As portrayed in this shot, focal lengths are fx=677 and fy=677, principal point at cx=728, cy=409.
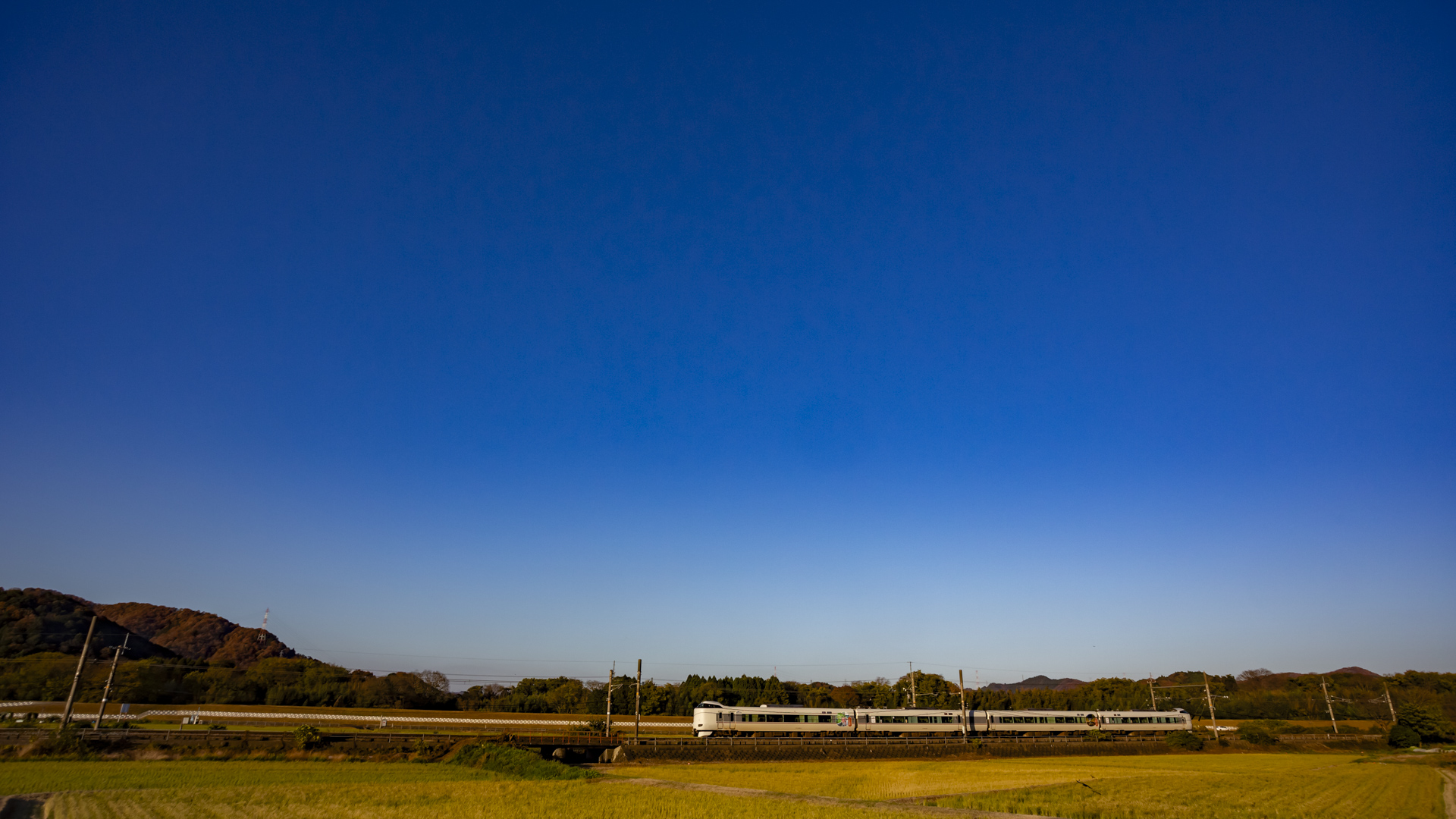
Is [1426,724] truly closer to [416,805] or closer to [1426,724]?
[1426,724]

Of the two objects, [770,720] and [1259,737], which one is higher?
[770,720]

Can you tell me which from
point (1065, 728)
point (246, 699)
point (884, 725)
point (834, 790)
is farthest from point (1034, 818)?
point (246, 699)

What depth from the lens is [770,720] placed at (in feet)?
196

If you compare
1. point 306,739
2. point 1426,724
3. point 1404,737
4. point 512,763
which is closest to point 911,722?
point 512,763

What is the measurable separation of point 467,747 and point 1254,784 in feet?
143

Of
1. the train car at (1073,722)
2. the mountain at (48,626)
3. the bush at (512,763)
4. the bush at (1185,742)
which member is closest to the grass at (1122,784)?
the bush at (512,763)

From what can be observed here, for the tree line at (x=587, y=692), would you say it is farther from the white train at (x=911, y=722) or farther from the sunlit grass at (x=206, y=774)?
the sunlit grass at (x=206, y=774)

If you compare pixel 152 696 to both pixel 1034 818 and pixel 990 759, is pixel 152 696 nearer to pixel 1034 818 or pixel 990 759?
pixel 990 759

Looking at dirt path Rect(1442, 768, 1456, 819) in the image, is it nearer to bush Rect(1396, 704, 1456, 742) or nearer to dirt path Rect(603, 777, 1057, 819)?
dirt path Rect(603, 777, 1057, 819)

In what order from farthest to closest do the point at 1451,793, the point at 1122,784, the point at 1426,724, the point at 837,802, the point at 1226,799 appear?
the point at 1426,724 → the point at 1122,784 → the point at 1451,793 → the point at 1226,799 → the point at 837,802

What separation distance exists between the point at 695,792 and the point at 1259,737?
235 feet

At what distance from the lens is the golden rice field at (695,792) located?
2288 centimetres

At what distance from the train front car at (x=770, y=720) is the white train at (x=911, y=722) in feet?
0.19

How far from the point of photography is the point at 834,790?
A: 3102cm
